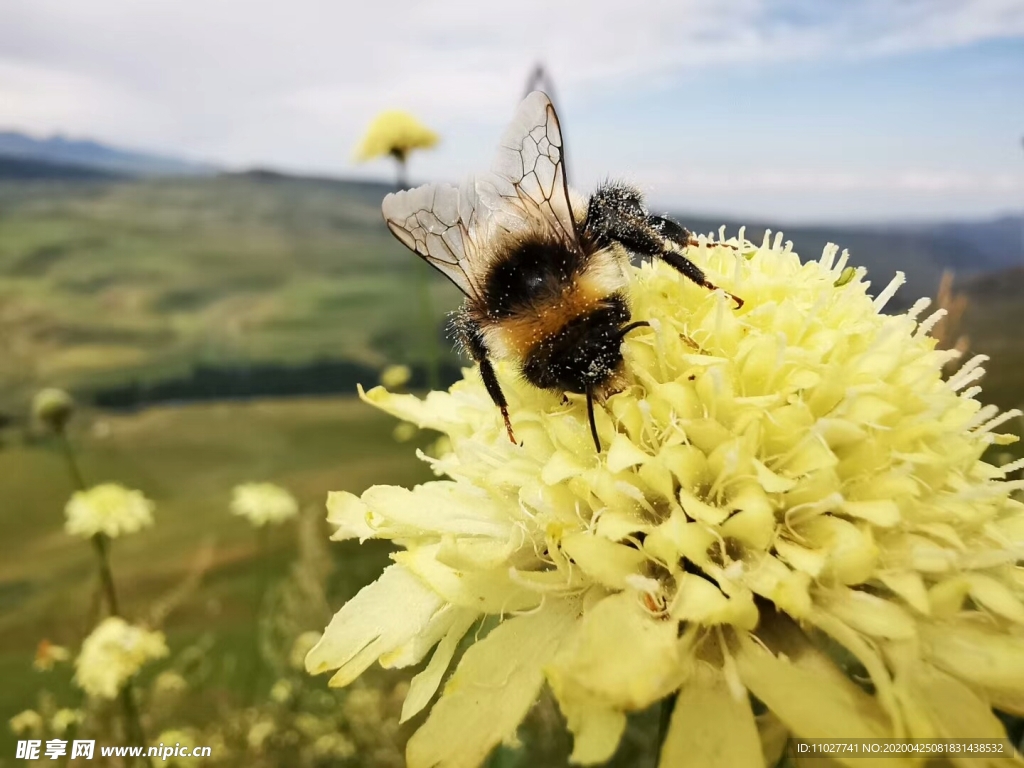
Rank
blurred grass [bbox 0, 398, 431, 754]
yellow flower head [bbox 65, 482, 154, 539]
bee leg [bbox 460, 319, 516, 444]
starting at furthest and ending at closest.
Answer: blurred grass [bbox 0, 398, 431, 754]
yellow flower head [bbox 65, 482, 154, 539]
bee leg [bbox 460, 319, 516, 444]

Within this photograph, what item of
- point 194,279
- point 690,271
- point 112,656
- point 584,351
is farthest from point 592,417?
point 194,279

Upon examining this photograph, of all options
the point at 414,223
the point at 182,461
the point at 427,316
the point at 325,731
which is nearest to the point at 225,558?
the point at 182,461

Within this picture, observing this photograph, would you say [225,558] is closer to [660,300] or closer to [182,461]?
[182,461]

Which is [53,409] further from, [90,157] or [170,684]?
[90,157]

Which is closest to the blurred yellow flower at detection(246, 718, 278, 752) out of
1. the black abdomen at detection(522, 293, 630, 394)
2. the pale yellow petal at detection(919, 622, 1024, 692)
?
the black abdomen at detection(522, 293, 630, 394)

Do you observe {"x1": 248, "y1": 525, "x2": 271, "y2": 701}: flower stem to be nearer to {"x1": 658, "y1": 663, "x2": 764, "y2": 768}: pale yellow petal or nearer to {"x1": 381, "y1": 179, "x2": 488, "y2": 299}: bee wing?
{"x1": 381, "y1": 179, "x2": 488, "y2": 299}: bee wing

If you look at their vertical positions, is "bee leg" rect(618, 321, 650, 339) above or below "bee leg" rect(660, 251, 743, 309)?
below

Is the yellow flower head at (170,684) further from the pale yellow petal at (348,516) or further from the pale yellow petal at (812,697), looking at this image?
the pale yellow petal at (812,697)
